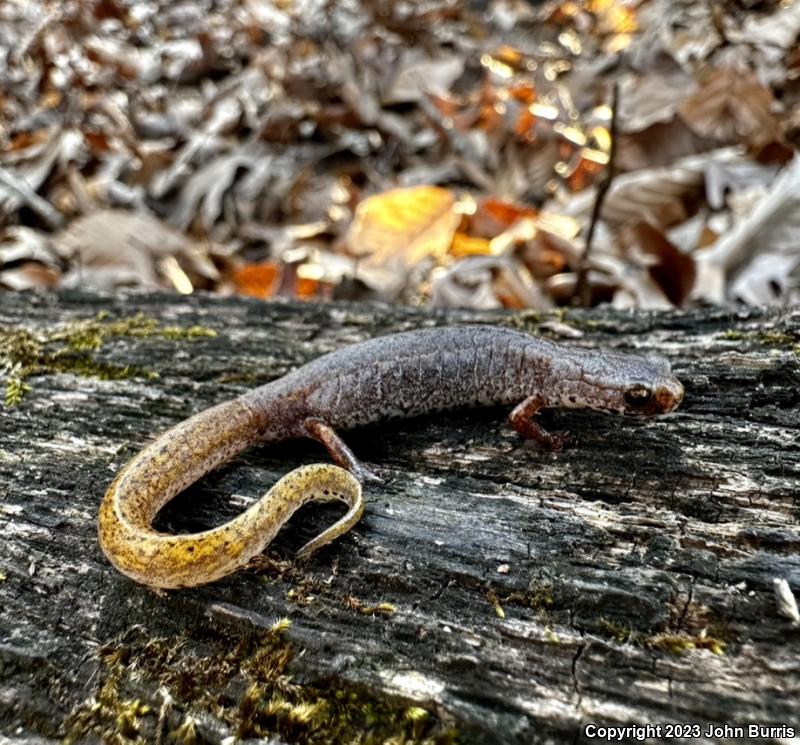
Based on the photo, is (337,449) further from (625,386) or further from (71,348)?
(71,348)

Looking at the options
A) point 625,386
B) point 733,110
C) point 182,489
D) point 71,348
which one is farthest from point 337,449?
point 733,110

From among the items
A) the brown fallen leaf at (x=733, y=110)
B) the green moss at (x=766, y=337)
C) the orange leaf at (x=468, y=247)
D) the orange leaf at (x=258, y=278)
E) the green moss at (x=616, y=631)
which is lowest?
the orange leaf at (x=258, y=278)

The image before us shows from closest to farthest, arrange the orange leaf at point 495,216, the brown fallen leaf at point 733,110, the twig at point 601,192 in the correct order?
the twig at point 601,192
the orange leaf at point 495,216
the brown fallen leaf at point 733,110

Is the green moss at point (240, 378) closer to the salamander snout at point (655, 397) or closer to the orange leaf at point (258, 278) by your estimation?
the salamander snout at point (655, 397)

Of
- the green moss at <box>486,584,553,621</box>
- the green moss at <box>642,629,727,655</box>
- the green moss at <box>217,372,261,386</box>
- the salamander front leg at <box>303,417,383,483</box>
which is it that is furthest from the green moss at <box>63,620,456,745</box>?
the green moss at <box>217,372,261,386</box>

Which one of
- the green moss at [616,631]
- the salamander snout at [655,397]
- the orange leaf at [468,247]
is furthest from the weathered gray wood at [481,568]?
the orange leaf at [468,247]

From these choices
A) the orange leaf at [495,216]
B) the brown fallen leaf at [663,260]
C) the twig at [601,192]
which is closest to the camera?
the twig at [601,192]
